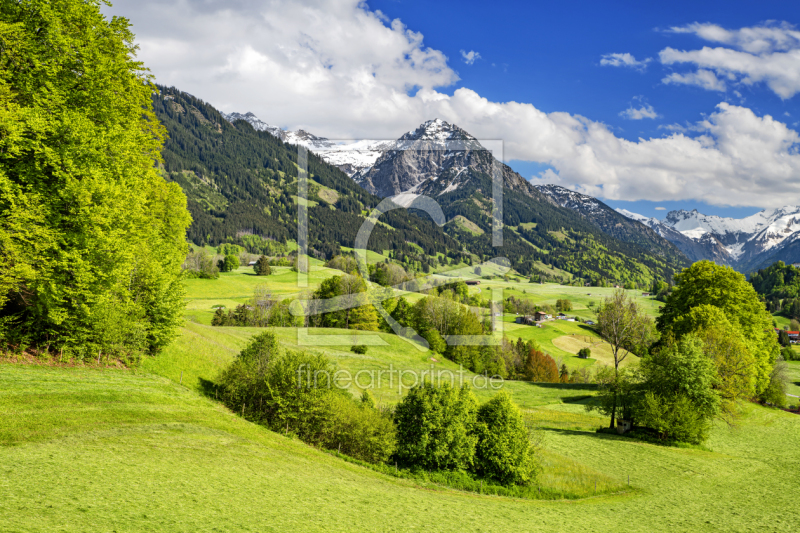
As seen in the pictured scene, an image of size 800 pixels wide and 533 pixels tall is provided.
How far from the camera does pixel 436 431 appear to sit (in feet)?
104

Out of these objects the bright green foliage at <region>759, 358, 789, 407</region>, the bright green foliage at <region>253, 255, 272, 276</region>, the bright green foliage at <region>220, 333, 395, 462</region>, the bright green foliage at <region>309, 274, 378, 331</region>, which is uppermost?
the bright green foliage at <region>253, 255, 272, 276</region>

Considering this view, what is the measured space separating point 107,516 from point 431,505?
607 inches

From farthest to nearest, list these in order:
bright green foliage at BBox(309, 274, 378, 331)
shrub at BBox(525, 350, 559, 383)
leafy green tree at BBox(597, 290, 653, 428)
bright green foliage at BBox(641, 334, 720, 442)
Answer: shrub at BBox(525, 350, 559, 383) → bright green foliage at BBox(309, 274, 378, 331) → leafy green tree at BBox(597, 290, 653, 428) → bright green foliage at BBox(641, 334, 720, 442)

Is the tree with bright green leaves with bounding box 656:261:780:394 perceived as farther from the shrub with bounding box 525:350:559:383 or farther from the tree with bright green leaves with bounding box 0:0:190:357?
the tree with bright green leaves with bounding box 0:0:190:357

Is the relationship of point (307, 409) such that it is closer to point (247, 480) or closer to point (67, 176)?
point (247, 480)

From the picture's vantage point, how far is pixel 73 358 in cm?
2586

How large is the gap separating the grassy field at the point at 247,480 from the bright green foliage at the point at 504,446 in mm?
2049

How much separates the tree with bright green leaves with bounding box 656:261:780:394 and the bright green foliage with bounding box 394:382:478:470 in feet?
99.0

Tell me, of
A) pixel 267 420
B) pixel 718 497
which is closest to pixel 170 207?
pixel 267 420

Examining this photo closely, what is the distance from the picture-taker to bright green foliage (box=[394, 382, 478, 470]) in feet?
103

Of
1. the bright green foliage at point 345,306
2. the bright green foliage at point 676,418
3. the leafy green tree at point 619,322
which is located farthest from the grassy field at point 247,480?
the bright green foliage at point 345,306

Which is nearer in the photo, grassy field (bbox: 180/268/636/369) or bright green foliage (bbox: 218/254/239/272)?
grassy field (bbox: 180/268/636/369)

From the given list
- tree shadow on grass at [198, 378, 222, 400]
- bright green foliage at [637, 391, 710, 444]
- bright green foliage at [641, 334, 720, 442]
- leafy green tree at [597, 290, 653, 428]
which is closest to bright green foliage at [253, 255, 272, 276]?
tree shadow on grass at [198, 378, 222, 400]

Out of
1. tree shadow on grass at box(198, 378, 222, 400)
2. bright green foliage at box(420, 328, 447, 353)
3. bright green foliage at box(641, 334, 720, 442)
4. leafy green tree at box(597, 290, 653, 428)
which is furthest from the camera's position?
bright green foliage at box(420, 328, 447, 353)
